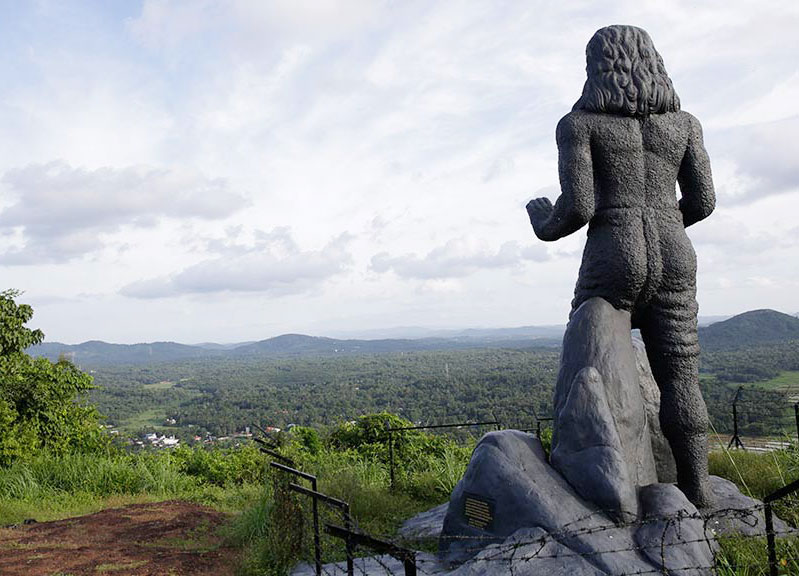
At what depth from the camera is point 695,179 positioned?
5500 mm

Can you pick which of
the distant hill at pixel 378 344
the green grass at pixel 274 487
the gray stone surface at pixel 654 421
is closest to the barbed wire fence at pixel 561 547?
the green grass at pixel 274 487

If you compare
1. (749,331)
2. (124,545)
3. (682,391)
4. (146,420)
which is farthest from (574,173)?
(749,331)

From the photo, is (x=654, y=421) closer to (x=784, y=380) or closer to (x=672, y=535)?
(x=672, y=535)

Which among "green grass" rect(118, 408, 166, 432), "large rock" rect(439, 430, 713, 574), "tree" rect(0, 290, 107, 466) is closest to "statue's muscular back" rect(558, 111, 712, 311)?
"large rock" rect(439, 430, 713, 574)

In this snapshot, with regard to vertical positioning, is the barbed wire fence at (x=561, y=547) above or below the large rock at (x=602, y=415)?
below

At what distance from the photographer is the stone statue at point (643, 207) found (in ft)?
16.9

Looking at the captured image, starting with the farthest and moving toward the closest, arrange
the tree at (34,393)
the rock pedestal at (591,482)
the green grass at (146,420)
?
the green grass at (146,420) < the tree at (34,393) < the rock pedestal at (591,482)

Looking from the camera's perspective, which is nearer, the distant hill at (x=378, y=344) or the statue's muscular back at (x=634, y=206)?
the statue's muscular back at (x=634, y=206)

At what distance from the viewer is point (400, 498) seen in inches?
309

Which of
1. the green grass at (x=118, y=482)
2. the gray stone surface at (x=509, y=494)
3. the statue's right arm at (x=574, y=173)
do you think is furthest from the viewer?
the green grass at (x=118, y=482)

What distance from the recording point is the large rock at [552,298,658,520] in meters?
4.77

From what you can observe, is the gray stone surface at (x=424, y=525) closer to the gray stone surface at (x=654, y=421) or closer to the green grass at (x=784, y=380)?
the gray stone surface at (x=654, y=421)

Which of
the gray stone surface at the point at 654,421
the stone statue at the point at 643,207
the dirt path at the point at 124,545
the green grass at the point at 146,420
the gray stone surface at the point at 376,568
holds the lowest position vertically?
the green grass at the point at 146,420

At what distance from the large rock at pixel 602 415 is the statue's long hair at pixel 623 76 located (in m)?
1.57
